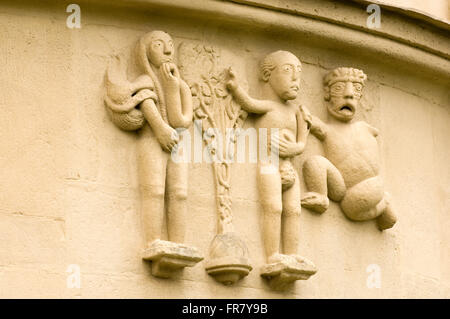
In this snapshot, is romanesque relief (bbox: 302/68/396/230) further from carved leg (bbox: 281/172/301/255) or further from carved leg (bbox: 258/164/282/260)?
carved leg (bbox: 258/164/282/260)

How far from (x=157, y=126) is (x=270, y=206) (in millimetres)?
800

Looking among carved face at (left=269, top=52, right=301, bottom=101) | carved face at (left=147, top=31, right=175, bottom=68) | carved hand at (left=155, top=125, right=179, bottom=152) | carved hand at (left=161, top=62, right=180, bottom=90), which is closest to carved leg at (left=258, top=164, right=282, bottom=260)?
carved face at (left=269, top=52, right=301, bottom=101)

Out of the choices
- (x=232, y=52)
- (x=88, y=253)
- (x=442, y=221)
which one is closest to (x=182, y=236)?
(x=88, y=253)

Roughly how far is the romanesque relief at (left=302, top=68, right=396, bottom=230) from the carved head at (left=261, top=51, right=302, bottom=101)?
0.94ft

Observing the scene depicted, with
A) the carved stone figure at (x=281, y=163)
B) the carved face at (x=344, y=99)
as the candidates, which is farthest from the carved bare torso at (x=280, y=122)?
the carved face at (x=344, y=99)

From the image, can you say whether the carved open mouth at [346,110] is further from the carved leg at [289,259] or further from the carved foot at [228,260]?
the carved foot at [228,260]

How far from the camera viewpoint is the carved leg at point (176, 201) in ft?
25.9

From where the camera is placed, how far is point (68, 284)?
25.1 ft

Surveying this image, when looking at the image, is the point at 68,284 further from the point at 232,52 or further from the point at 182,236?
the point at 232,52

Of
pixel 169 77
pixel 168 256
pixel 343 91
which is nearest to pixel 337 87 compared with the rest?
pixel 343 91

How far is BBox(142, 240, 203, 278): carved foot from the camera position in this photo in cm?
775

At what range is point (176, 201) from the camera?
7922 millimetres

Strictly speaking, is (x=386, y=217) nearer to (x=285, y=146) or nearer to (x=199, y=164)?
(x=285, y=146)

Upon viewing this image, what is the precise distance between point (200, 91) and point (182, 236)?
85 centimetres
